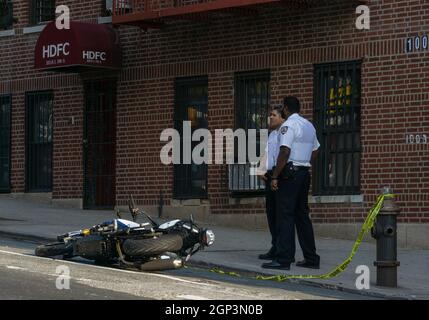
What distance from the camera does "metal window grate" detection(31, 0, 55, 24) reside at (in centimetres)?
2205

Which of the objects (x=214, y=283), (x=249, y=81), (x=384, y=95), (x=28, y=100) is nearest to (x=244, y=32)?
(x=249, y=81)

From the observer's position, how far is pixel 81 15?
2116 centimetres

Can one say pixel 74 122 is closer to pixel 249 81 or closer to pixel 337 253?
pixel 249 81

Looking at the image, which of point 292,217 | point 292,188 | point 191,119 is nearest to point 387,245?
point 292,217

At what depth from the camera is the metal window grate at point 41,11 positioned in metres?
22.0

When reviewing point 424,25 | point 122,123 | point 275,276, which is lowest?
point 275,276

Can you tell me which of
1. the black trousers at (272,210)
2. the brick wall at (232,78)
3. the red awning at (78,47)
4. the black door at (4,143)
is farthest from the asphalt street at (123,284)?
the black door at (4,143)

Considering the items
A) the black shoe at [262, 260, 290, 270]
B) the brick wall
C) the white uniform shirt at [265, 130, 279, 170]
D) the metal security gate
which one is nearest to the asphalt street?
the black shoe at [262, 260, 290, 270]

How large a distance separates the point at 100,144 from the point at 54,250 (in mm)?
8544

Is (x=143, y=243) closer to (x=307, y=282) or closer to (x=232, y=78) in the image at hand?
(x=307, y=282)

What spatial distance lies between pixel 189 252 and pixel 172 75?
7860 millimetres

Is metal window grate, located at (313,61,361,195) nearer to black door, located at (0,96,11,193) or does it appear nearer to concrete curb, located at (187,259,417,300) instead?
concrete curb, located at (187,259,417,300)

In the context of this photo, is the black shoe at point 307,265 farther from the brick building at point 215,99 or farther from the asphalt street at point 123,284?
the brick building at point 215,99

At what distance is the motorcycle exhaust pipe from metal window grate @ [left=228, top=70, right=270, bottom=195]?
249 inches
